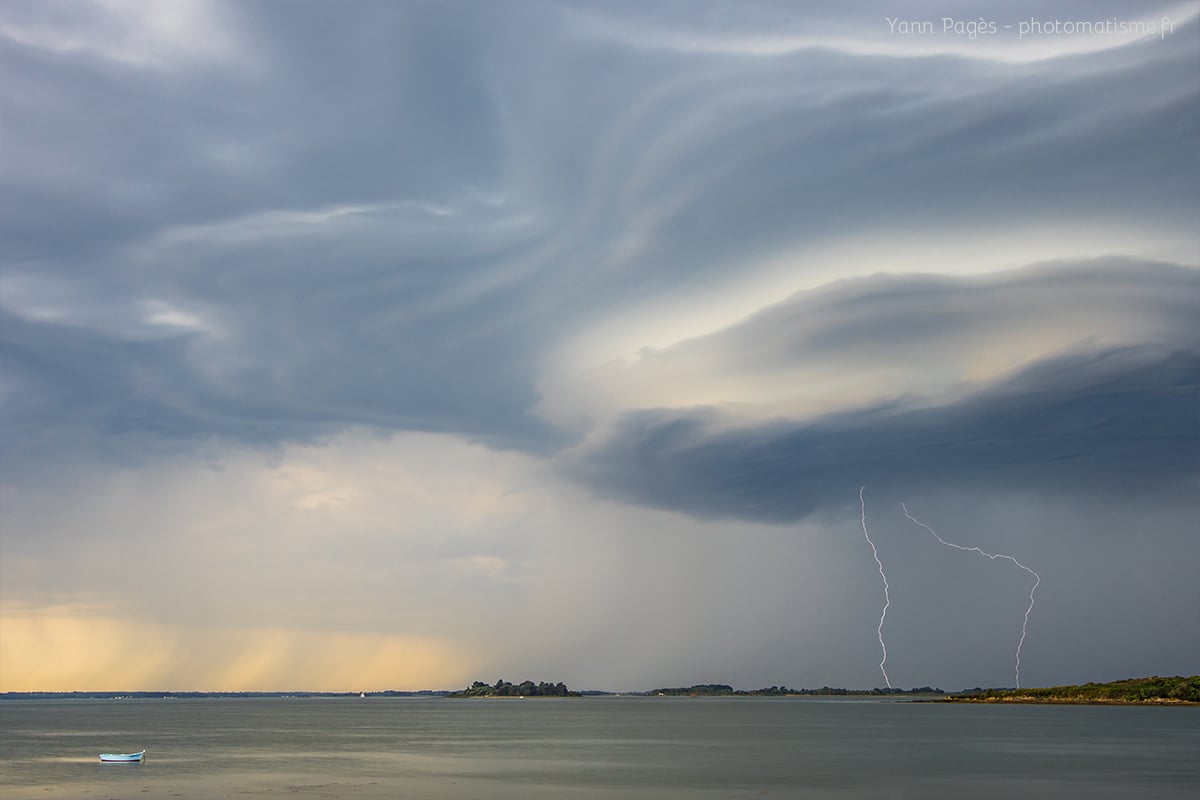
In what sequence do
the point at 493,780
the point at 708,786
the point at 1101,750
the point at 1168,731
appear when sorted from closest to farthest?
1. the point at 708,786
2. the point at 493,780
3. the point at 1101,750
4. the point at 1168,731

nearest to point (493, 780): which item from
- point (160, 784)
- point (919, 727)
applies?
point (160, 784)

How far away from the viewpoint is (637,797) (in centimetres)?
6278

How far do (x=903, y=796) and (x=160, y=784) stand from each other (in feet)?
160

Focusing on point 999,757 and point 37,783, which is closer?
point 37,783

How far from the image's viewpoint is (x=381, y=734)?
148500 millimetres

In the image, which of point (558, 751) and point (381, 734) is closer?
point (558, 751)

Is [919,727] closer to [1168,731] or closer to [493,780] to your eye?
[1168,731]

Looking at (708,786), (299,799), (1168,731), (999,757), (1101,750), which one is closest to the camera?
(299,799)

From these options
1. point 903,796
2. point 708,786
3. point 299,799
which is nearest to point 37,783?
point 299,799

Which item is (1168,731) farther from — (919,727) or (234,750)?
(234,750)

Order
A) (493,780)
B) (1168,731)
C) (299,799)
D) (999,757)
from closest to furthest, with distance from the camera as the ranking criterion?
(299,799) < (493,780) < (999,757) < (1168,731)

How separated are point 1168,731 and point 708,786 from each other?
107m

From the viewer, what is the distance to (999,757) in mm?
95750

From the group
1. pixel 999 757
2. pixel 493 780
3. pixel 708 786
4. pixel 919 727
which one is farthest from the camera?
pixel 919 727
